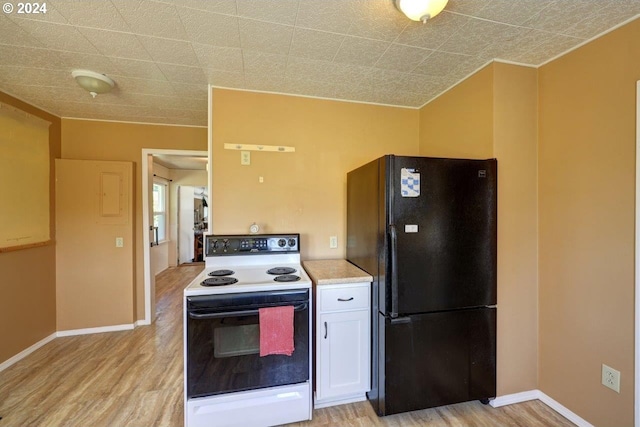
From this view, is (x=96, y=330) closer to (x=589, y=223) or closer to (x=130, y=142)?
(x=130, y=142)

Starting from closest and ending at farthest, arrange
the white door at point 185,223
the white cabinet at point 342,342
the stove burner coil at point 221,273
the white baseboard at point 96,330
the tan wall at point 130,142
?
1. the white cabinet at point 342,342
2. the stove burner coil at point 221,273
3. the white baseboard at point 96,330
4. the tan wall at point 130,142
5. the white door at point 185,223

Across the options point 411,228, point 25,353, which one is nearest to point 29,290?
point 25,353

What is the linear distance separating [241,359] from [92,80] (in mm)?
2448

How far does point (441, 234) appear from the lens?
5.59 feet

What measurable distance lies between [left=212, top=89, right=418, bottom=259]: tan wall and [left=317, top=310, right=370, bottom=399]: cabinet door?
0.79 metres

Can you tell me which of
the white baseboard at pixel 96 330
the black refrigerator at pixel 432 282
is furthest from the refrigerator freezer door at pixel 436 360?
the white baseboard at pixel 96 330

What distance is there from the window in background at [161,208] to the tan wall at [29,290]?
2.56 metres

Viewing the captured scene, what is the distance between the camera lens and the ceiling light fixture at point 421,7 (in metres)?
1.22

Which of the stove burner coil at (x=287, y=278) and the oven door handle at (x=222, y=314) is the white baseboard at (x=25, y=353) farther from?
the stove burner coil at (x=287, y=278)

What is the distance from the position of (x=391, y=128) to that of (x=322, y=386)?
2415mm

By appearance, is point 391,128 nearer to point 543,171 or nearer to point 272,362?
point 543,171

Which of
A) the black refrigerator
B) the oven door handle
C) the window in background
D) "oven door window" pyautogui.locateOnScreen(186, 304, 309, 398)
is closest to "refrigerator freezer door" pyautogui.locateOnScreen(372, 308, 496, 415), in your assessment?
the black refrigerator

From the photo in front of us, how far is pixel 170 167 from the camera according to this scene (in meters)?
5.89

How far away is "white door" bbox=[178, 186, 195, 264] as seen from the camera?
20.6 ft
